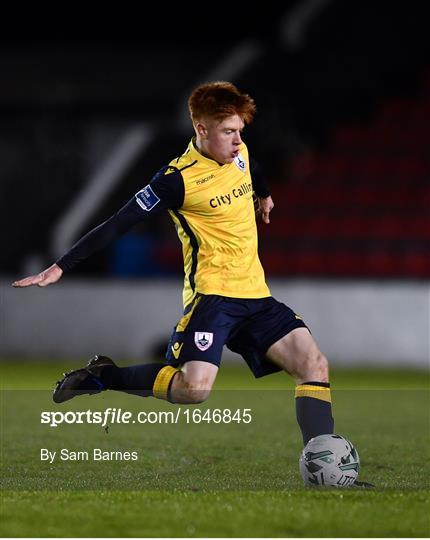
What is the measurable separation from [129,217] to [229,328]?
0.77 m

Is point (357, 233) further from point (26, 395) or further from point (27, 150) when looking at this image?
point (27, 150)

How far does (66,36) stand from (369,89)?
538cm

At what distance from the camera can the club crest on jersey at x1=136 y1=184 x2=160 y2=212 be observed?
673 cm

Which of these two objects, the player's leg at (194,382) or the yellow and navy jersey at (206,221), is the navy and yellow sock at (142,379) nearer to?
the player's leg at (194,382)

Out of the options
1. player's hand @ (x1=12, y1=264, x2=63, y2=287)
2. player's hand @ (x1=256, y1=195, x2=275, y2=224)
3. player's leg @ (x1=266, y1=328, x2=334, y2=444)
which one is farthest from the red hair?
player's leg @ (x1=266, y1=328, x2=334, y2=444)

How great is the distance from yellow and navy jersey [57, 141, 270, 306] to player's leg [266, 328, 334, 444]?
310 millimetres

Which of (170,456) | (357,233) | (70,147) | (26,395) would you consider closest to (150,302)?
(357,233)

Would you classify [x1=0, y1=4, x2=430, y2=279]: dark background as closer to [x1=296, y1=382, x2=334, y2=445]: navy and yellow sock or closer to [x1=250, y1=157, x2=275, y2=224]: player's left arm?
[x1=250, y1=157, x2=275, y2=224]: player's left arm

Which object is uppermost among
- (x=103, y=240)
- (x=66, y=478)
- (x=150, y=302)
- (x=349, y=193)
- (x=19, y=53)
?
(x=19, y=53)

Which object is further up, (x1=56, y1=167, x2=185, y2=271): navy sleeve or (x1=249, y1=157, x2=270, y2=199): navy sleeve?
(x1=249, y1=157, x2=270, y2=199): navy sleeve

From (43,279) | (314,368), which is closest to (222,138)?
(43,279)

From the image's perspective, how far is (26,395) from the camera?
11.8 metres

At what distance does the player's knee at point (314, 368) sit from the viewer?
22.4ft

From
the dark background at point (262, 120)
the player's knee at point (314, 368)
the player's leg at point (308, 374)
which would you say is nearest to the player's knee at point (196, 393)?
the player's leg at point (308, 374)
